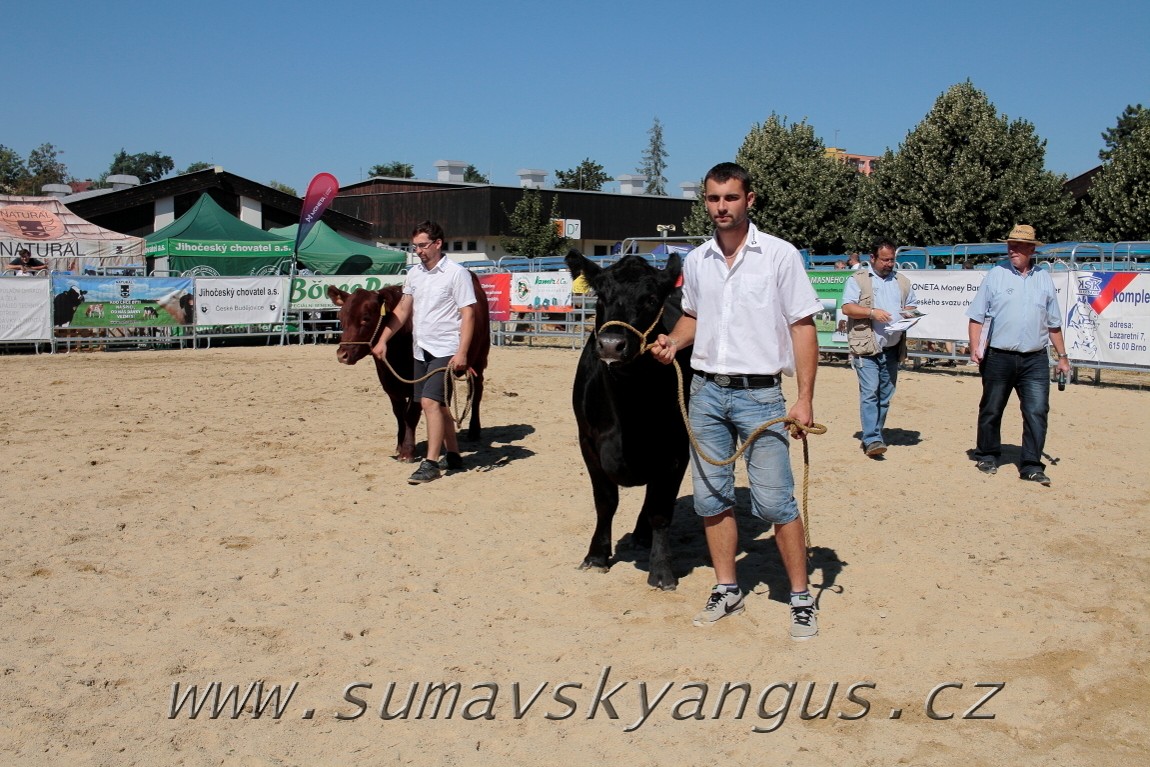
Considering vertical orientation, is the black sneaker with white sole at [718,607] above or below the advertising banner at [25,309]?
below

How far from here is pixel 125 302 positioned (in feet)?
63.4

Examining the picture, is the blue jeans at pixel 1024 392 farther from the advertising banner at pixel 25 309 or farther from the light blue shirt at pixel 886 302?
the advertising banner at pixel 25 309

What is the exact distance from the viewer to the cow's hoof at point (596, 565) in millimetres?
5441

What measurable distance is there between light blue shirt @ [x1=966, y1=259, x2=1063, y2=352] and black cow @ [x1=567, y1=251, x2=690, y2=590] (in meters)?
3.50

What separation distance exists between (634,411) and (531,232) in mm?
38134

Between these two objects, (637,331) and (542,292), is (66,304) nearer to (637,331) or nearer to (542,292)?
(542,292)

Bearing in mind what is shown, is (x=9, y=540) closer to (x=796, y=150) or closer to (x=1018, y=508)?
(x=1018, y=508)

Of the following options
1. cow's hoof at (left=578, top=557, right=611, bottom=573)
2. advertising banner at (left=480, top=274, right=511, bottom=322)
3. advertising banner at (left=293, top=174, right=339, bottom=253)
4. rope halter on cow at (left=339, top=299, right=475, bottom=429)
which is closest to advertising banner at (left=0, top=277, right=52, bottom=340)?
advertising banner at (left=293, top=174, right=339, bottom=253)

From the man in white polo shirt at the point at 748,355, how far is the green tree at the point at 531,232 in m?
37.5

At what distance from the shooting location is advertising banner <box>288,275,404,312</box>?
21.6 meters

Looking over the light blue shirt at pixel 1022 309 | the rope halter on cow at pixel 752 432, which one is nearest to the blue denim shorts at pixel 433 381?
the rope halter on cow at pixel 752 432

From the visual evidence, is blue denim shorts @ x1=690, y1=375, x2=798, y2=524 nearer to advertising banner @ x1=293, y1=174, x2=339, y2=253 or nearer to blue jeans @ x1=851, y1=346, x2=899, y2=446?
blue jeans @ x1=851, y1=346, x2=899, y2=446

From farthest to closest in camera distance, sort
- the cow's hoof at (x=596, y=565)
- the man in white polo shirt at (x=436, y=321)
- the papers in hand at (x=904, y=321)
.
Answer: the papers in hand at (x=904, y=321) → the man in white polo shirt at (x=436, y=321) → the cow's hoof at (x=596, y=565)

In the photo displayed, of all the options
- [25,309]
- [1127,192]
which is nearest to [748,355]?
[25,309]
